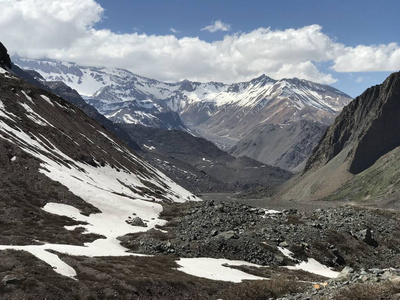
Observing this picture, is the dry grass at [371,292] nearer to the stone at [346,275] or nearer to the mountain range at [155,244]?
the mountain range at [155,244]

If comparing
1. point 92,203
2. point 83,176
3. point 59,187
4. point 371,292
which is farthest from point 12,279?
point 83,176

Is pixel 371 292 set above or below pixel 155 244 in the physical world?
above

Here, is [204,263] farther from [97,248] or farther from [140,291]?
[140,291]

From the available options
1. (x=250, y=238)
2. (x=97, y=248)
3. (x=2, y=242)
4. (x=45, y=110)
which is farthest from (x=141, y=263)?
(x=45, y=110)

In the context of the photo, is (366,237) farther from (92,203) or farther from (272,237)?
(92,203)

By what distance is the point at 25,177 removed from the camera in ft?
268

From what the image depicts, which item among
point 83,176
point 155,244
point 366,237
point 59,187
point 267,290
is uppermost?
point 267,290

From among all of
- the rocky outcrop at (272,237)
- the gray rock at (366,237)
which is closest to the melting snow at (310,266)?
the rocky outcrop at (272,237)

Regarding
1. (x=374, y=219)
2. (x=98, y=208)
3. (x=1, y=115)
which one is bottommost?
(x=98, y=208)

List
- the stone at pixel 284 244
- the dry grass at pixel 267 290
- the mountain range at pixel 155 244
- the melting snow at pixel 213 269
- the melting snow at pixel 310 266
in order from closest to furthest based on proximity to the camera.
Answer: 1. the dry grass at pixel 267 290
2. the mountain range at pixel 155 244
3. the melting snow at pixel 213 269
4. the melting snow at pixel 310 266
5. the stone at pixel 284 244

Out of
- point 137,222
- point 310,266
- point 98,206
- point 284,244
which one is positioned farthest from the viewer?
point 98,206

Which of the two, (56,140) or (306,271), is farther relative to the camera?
(56,140)

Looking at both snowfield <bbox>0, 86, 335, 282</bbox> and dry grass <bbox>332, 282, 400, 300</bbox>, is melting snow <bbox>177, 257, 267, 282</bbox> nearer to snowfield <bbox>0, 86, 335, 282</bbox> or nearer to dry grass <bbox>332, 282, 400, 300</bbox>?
snowfield <bbox>0, 86, 335, 282</bbox>

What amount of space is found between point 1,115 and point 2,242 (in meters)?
86.4
